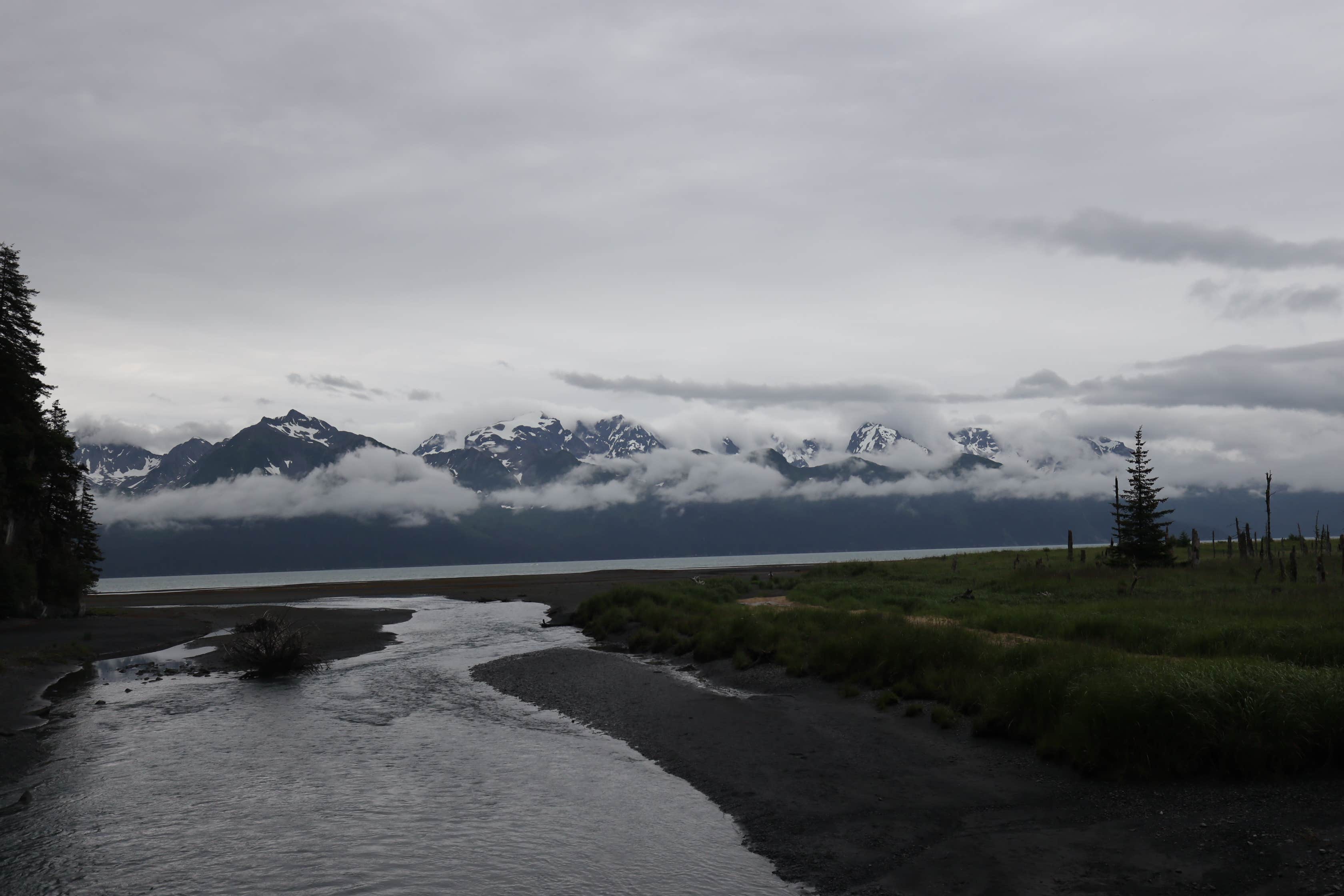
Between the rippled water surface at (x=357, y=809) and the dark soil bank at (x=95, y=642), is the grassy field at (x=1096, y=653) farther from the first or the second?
the dark soil bank at (x=95, y=642)

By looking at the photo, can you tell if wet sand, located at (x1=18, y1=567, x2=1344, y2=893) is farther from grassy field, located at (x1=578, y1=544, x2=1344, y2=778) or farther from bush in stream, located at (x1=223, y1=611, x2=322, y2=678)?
bush in stream, located at (x1=223, y1=611, x2=322, y2=678)

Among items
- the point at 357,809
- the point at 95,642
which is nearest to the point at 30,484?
the point at 95,642

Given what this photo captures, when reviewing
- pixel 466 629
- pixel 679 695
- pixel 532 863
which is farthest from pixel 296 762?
pixel 466 629

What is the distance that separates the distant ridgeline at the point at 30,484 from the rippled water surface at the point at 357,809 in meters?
28.9

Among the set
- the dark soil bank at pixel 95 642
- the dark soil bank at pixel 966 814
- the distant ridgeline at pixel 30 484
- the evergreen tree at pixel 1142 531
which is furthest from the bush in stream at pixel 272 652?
the evergreen tree at pixel 1142 531

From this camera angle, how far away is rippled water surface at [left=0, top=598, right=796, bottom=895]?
1181 centimetres

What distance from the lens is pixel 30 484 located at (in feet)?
153

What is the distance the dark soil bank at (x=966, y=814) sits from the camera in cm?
1052

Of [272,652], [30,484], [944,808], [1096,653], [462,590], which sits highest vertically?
[30,484]

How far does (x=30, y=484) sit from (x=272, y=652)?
28.2 m

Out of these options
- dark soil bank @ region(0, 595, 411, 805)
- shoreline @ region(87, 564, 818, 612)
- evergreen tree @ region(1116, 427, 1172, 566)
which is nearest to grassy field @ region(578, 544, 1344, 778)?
evergreen tree @ region(1116, 427, 1172, 566)

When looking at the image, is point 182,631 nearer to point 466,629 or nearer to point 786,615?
point 466,629

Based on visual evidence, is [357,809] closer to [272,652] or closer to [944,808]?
[944,808]

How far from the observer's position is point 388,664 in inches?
1374
